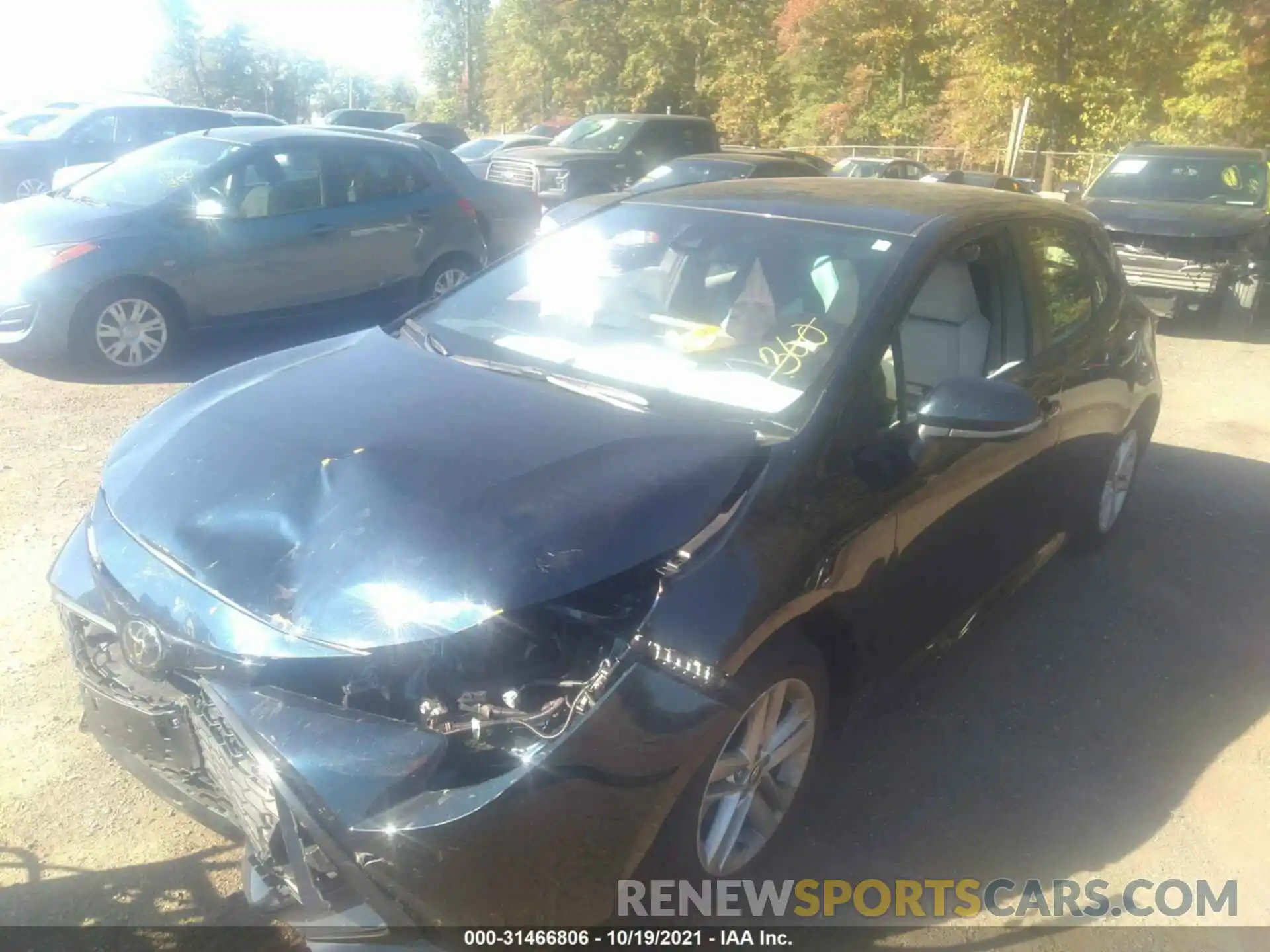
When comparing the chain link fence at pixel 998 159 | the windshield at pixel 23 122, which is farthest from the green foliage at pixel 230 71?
the chain link fence at pixel 998 159

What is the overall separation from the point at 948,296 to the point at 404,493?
2031mm

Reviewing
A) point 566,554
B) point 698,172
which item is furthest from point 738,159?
point 566,554

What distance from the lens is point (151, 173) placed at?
756 cm

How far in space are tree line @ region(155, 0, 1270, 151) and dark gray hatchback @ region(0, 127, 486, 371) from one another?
66.3 feet

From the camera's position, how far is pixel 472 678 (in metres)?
2.18

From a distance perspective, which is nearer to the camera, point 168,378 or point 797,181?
point 797,181

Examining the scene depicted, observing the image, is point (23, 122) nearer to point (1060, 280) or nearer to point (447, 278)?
point (447, 278)

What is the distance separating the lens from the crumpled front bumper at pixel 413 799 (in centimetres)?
203

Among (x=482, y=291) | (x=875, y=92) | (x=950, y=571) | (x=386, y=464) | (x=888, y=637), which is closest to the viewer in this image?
(x=386, y=464)

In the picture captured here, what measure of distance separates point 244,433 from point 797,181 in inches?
98.2

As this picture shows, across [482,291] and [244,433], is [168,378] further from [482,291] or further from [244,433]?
[244,433]

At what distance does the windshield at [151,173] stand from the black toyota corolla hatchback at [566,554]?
4.62m

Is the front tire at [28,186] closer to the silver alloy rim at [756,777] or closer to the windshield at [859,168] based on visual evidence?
the windshield at [859,168]

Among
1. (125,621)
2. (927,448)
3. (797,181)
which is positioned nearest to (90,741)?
(125,621)
